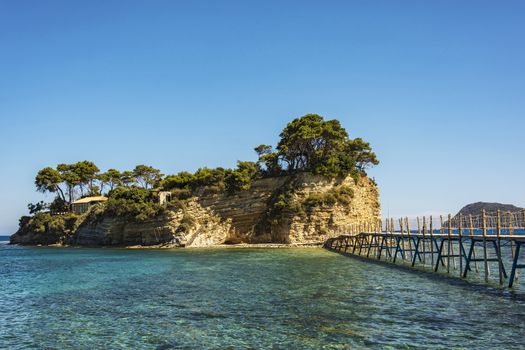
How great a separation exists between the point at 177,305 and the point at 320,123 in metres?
56.0

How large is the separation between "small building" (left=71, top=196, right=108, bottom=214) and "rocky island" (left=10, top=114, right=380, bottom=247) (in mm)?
5881

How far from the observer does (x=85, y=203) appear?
9088 centimetres

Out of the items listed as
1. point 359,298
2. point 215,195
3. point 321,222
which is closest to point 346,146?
point 321,222

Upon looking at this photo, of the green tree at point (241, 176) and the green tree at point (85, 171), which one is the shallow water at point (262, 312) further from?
the green tree at point (85, 171)

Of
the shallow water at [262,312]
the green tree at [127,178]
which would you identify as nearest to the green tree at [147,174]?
the green tree at [127,178]

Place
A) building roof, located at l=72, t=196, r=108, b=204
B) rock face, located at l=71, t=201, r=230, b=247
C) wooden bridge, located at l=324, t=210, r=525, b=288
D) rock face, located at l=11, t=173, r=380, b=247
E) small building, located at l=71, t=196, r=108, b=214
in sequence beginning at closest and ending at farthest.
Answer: wooden bridge, located at l=324, t=210, r=525, b=288 → rock face, located at l=11, t=173, r=380, b=247 → rock face, located at l=71, t=201, r=230, b=247 → building roof, located at l=72, t=196, r=108, b=204 → small building, located at l=71, t=196, r=108, b=214

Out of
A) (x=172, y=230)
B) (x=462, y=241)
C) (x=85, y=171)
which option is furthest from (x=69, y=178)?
(x=462, y=241)

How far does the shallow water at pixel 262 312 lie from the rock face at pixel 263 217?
120 ft

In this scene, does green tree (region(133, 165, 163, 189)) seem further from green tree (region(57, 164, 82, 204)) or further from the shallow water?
the shallow water

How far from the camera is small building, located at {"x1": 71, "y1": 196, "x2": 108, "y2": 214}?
90.2 metres

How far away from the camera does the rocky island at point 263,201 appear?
2687 inches

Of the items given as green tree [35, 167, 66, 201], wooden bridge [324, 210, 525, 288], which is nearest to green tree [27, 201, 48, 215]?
green tree [35, 167, 66, 201]

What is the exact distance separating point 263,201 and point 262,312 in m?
54.7

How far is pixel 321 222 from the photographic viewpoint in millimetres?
67688
